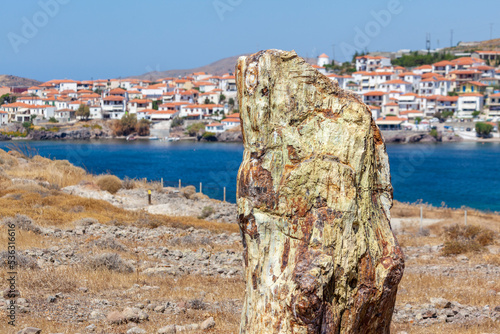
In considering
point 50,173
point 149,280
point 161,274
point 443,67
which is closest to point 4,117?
point 443,67

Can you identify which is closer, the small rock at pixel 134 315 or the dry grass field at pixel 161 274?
the small rock at pixel 134 315

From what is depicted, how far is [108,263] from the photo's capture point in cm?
1055

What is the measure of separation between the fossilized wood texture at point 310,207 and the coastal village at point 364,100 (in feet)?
364

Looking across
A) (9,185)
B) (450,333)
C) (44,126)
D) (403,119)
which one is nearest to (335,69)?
(403,119)

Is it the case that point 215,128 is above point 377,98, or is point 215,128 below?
below

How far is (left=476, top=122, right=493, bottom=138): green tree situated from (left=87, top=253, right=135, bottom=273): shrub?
114 m

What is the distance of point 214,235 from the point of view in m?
16.7

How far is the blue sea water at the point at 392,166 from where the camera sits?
52000mm

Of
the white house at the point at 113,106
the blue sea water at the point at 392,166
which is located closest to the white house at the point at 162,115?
the white house at the point at 113,106

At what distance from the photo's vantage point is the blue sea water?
52000 millimetres

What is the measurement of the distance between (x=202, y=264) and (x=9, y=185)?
1294cm

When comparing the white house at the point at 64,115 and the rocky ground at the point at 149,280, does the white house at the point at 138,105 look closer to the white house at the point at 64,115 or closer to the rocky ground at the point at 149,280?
the white house at the point at 64,115

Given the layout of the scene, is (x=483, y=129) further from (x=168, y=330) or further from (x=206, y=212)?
(x=168, y=330)

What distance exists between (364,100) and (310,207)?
128 metres
